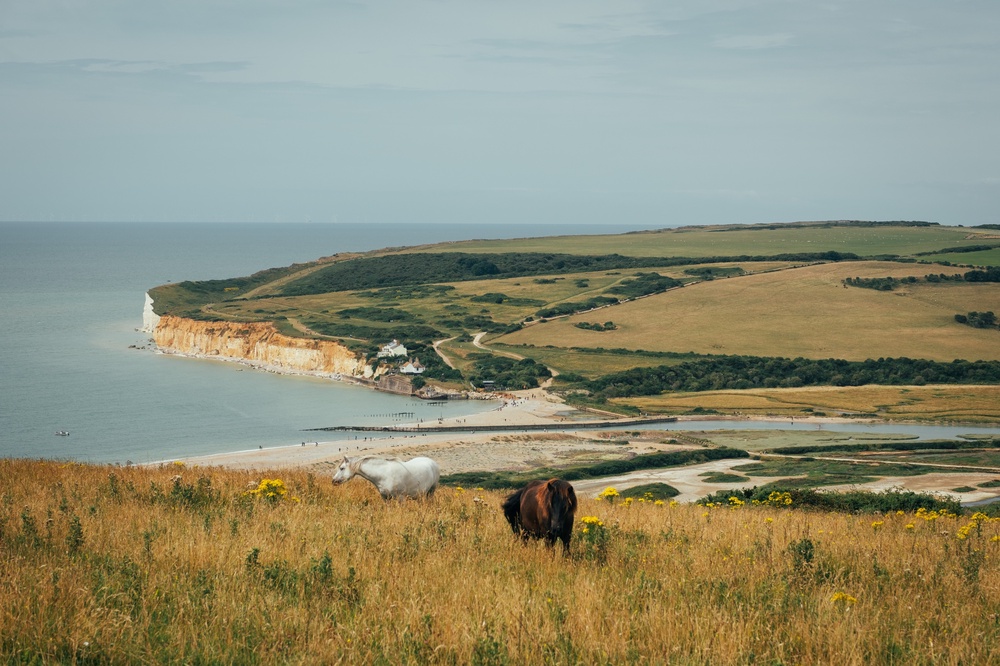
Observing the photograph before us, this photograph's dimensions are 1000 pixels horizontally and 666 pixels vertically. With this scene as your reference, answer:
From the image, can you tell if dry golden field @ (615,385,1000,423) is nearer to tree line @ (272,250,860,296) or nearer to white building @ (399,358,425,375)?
white building @ (399,358,425,375)

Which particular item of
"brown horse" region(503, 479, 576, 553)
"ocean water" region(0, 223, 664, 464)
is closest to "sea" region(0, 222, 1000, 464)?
"ocean water" region(0, 223, 664, 464)

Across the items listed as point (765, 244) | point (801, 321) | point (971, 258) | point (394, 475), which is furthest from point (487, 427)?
point (765, 244)

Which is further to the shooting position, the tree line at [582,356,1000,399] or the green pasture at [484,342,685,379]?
the green pasture at [484,342,685,379]

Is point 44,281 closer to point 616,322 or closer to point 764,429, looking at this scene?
point 616,322

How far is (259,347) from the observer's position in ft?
343

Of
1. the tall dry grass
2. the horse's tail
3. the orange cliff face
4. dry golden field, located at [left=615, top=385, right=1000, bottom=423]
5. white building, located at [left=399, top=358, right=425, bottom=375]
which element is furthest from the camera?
the orange cliff face

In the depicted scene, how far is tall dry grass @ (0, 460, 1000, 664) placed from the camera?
6.18m

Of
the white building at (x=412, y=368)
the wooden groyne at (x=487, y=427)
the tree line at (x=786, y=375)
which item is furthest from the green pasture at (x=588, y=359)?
the wooden groyne at (x=487, y=427)

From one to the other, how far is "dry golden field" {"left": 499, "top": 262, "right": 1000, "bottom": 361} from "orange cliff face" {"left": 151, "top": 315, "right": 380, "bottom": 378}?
1876 centimetres

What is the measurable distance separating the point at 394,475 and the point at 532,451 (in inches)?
1760

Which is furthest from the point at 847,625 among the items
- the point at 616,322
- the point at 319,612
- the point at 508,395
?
the point at 616,322

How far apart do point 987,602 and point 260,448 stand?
183ft

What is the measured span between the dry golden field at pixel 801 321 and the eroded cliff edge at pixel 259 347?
18.6m

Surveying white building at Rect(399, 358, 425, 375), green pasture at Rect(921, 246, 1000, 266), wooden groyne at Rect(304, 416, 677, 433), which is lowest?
wooden groyne at Rect(304, 416, 677, 433)
